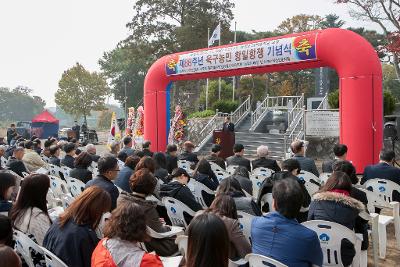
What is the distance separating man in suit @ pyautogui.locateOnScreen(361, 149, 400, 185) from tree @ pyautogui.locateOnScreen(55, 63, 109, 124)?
1581 inches

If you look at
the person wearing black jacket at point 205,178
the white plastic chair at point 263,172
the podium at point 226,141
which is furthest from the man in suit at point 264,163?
the podium at point 226,141

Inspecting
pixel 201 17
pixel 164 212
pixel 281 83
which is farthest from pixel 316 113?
pixel 281 83

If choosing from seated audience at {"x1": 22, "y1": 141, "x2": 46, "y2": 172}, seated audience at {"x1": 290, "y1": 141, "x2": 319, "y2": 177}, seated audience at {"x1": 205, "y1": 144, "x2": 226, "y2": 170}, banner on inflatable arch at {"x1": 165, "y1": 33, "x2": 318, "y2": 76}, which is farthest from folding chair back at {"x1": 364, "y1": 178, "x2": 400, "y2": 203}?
seated audience at {"x1": 22, "y1": 141, "x2": 46, "y2": 172}

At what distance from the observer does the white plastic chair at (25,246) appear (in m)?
2.64

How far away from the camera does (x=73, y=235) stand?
2.52 meters

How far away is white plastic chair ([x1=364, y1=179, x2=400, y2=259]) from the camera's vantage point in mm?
4629

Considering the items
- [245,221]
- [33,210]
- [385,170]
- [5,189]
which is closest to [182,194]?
[245,221]

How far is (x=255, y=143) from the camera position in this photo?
1680 cm

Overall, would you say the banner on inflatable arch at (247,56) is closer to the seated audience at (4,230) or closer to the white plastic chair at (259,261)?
the white plastic chair at (259,261)

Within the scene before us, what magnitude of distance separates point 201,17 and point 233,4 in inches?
125

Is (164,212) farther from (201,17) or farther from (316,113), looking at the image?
(201,17)

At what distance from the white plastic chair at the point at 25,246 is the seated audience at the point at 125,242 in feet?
1.95

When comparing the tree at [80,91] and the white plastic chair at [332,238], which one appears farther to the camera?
the tree at [80,91]

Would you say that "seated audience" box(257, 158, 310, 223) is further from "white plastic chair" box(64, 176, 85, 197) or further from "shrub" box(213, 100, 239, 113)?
"shrub" box(213, 100, 239, 113)
